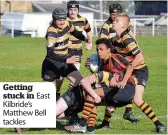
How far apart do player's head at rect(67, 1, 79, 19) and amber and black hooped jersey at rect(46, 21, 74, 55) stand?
6.43ft

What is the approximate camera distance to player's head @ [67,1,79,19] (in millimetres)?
14993

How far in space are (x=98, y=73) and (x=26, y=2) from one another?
174 ft

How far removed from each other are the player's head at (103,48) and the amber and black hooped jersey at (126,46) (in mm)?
464

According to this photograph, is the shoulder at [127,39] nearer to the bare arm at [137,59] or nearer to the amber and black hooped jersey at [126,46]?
the amber and black hooped jersey at [126,46]

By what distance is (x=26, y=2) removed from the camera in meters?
63.7

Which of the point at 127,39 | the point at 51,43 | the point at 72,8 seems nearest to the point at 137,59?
the point at 127,39

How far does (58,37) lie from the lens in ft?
41.8

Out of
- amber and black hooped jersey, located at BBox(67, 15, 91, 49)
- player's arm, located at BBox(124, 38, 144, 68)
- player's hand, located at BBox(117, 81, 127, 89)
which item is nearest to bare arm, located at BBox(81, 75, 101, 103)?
player's hand, located at BBox(117, 81, 127, 89)

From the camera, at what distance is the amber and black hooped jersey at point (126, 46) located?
38.1 ft

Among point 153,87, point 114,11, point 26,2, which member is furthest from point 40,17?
point 114,11

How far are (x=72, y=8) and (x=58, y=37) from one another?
255 centimetres

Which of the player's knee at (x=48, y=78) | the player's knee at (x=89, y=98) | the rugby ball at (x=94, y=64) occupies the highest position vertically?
the rugby ball at (x=94, y=64)

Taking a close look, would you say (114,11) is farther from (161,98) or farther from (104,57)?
(161,98)

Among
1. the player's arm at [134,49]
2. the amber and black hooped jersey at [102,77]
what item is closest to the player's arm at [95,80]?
the amber and black hooped jersey at [102,77]
